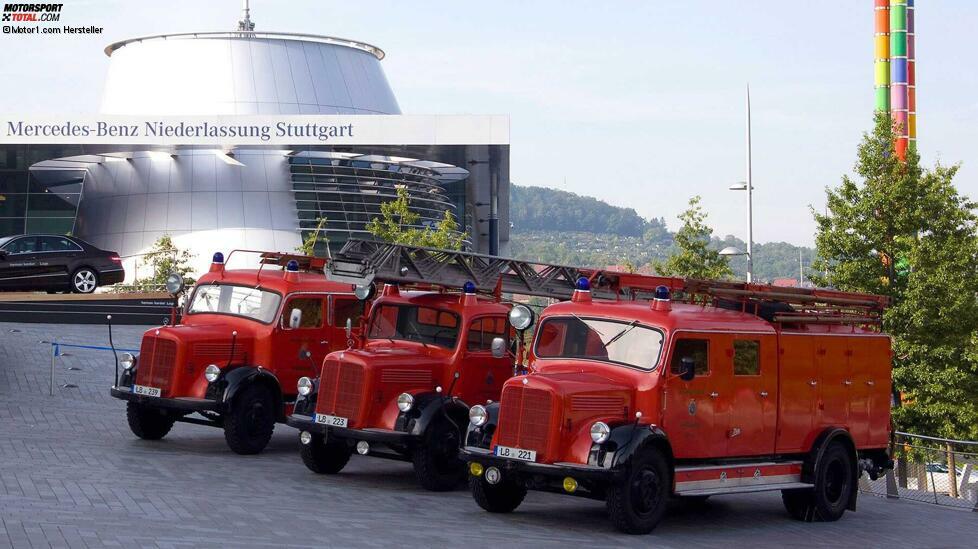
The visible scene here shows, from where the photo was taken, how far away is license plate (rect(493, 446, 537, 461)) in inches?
488

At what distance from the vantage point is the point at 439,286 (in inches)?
653

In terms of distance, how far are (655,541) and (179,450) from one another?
25.6 ft

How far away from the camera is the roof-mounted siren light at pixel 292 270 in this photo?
1839cm

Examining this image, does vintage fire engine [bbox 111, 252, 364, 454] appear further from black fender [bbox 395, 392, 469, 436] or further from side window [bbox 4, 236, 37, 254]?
side window [bbox 4, 236, 37, 254]

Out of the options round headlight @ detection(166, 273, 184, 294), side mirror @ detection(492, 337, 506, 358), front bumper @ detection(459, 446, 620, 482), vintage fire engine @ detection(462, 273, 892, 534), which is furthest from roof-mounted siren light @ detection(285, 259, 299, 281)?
front bumper @ detection(459, 446, 620, 482)

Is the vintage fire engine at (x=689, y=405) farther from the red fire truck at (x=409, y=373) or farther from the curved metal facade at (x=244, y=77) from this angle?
the curved metal facade at (x=244, y=77)

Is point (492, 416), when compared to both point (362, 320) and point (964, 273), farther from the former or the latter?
point (964, 273)

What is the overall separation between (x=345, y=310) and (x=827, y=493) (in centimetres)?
731

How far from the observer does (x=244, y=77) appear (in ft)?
219

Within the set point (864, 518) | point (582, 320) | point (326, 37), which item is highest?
point (326, 37)

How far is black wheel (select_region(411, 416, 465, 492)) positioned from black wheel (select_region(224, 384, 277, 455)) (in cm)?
326

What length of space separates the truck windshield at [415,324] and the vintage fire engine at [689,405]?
215 cm

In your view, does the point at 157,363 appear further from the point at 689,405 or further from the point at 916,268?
the point at 916,268

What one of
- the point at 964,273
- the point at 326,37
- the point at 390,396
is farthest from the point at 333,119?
the point at 390,396
